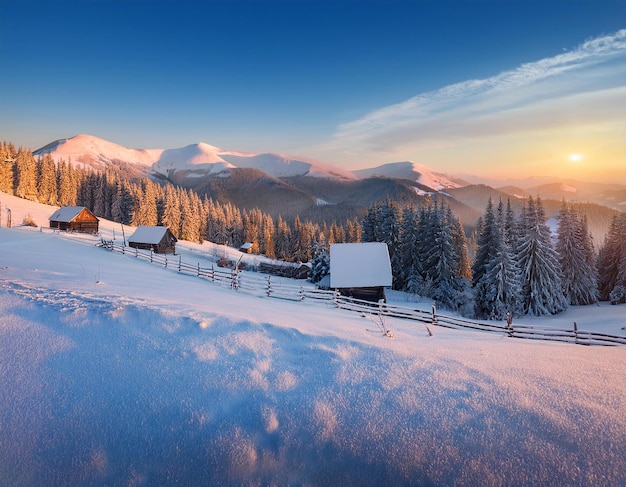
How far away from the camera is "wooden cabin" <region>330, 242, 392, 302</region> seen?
1115 inches

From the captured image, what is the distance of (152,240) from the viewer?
183 feet

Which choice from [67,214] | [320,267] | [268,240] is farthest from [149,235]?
[268,240]

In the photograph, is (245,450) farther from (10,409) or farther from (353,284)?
(353,284)

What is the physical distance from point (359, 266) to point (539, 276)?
19068mm

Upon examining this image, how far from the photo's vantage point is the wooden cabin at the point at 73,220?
57.6 meters

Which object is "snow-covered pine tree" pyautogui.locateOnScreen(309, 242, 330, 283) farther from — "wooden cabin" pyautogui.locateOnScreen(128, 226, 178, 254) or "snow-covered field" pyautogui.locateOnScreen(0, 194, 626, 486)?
"snow-covered field" pyautogui.locateOnScreen(0, 194, 626, 486)

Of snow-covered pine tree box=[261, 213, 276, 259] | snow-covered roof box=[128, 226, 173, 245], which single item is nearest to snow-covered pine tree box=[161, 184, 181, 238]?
snow-covered roof box=[128, 226, 173, 245]

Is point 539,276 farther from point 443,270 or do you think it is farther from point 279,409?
point 279,409

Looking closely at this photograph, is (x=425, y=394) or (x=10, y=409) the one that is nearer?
(x=10, y=409)

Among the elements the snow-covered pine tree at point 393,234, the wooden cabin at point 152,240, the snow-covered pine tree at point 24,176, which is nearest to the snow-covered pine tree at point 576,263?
the snow-covered pine tree at point 393,234

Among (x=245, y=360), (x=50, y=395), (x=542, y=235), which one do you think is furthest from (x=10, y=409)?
(x=542, y=235)

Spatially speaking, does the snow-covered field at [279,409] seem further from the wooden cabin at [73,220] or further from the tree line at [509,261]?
the wooden cabin at [73,220]

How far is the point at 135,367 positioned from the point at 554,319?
35529 mm

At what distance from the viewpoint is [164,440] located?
5.53 metres
